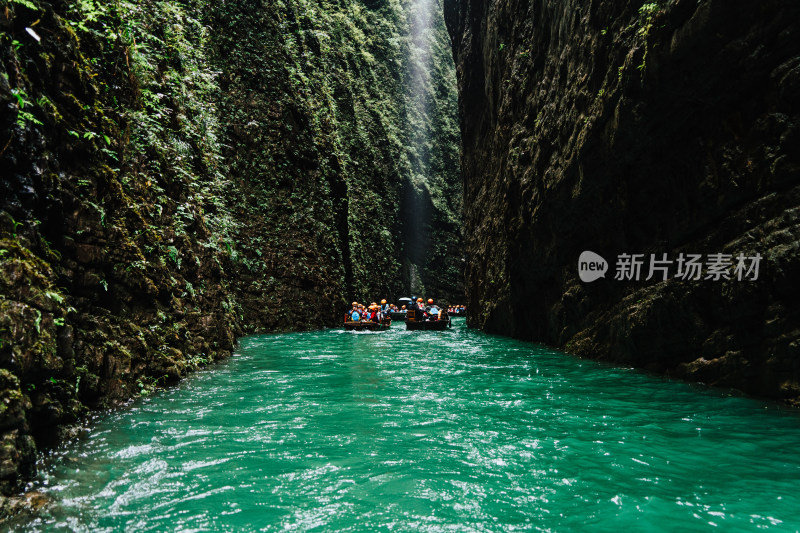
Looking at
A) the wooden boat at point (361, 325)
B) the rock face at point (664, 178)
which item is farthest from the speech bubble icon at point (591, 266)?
the wooden boat at point (361, 325)

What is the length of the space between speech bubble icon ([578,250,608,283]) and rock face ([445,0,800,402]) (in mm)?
191

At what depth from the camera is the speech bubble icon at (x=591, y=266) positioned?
11.0 metres

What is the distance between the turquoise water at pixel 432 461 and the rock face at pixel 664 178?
4.09 feet

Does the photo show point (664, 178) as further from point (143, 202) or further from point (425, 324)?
point (425, 324)

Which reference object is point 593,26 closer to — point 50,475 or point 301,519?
point 301,519

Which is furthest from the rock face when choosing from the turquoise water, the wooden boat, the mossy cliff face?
the mossy cliff face

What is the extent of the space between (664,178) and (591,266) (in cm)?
299

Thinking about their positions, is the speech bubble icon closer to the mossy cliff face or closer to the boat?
the mossy cliff face

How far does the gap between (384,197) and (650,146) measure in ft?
88.6

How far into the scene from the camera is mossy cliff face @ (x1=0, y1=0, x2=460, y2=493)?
4262mm

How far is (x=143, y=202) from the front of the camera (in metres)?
7.57

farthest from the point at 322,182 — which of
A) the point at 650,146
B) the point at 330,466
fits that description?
the point at 330,466

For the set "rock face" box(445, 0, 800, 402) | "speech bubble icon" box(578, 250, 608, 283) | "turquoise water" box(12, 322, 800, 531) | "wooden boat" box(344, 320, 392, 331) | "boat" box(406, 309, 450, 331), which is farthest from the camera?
"boat" box(406, 309, 450, 331)

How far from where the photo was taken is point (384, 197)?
35219mm
